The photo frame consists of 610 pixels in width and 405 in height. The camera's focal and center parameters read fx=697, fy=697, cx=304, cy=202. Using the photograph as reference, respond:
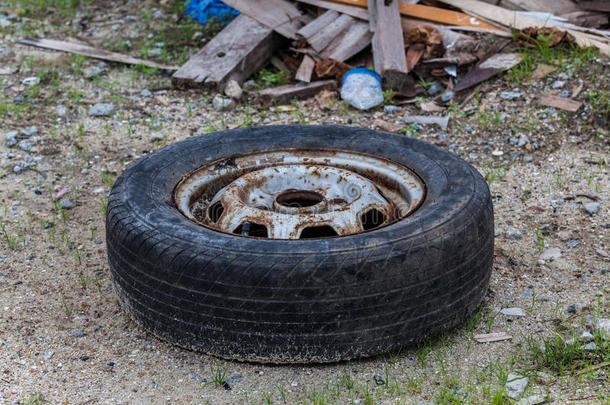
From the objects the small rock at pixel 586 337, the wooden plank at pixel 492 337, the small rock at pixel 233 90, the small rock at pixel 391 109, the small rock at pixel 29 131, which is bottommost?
the small rock at pixel 391 109

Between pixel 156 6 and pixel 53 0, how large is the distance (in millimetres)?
1390

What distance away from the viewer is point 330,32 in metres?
5.97

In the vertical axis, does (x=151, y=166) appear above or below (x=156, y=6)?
above

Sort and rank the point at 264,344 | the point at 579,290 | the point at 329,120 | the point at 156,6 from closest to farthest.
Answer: the point at 264,344 < the point at 579,290 < the point at 329,120 < the point at 156,6

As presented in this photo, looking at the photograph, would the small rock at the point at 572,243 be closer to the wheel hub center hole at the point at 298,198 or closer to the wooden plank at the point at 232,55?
the wheel hub center hole at the point at 298,198

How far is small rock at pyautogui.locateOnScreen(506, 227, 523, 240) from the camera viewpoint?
155 inches

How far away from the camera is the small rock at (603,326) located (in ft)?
9.59

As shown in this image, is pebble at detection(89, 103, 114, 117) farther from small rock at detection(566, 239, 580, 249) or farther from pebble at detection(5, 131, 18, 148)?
small rock at detection(566, 239, 580, 249)

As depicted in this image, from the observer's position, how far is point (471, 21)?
5.95 meters

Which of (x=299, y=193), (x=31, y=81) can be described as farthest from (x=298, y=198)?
(x=31, y=81)

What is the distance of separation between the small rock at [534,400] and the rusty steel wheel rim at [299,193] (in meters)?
0.89

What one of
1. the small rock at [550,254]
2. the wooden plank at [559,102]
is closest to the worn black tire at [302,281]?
the small rock at [550,254]

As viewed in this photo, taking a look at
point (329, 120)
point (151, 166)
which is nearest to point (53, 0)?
point (329, 120)

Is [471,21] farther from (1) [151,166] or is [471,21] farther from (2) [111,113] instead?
(1) [151,166]
